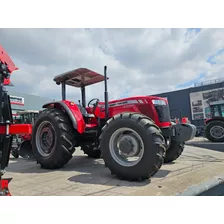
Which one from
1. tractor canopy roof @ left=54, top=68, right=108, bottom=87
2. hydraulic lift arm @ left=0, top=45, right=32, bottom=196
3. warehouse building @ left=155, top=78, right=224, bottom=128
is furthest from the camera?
warehouse building @ left=155, top=78, right=224, bottom=128

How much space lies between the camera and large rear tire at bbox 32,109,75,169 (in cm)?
457

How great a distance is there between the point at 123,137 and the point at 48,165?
2.08 metres

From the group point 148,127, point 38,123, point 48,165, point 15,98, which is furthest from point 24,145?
point 15,98

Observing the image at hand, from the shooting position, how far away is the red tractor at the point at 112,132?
134 inches

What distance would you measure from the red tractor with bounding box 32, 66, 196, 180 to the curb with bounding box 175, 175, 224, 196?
72 cm

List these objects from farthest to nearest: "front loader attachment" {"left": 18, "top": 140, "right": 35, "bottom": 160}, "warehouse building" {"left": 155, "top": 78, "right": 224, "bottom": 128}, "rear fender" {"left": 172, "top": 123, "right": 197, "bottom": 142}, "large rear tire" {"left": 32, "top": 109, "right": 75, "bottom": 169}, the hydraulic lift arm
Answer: "warehouse building" {"left": 155, "top": 78, "right": 224, "bottom": 128}, "front loader attachment" {"left": 18, "top": 140, "right": 35, "bottom": 160}, "large rear tire" {"left": 32, "top": 109, "right": 75, "bottom": 169}, "rear fender" {"left": 172, "top": 123, "right": 197, "bottom": 142}, the hydraulic lift arm

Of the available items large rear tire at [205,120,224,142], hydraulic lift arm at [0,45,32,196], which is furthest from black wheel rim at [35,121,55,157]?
large rear tire at [205,120,224,142]

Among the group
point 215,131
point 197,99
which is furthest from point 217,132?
point 197,99

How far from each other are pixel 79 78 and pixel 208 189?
4060mm

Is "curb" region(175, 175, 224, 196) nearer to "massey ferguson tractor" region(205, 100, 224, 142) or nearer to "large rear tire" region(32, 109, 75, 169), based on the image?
"large rear tire" region(32, 109, 75, 169)

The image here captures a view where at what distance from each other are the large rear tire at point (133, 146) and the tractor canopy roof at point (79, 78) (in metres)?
1.96

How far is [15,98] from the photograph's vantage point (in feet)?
86.7

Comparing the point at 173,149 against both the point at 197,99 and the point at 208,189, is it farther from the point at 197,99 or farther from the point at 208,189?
the point at 197,99

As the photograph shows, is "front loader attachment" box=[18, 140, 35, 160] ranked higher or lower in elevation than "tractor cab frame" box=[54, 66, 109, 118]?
lower
